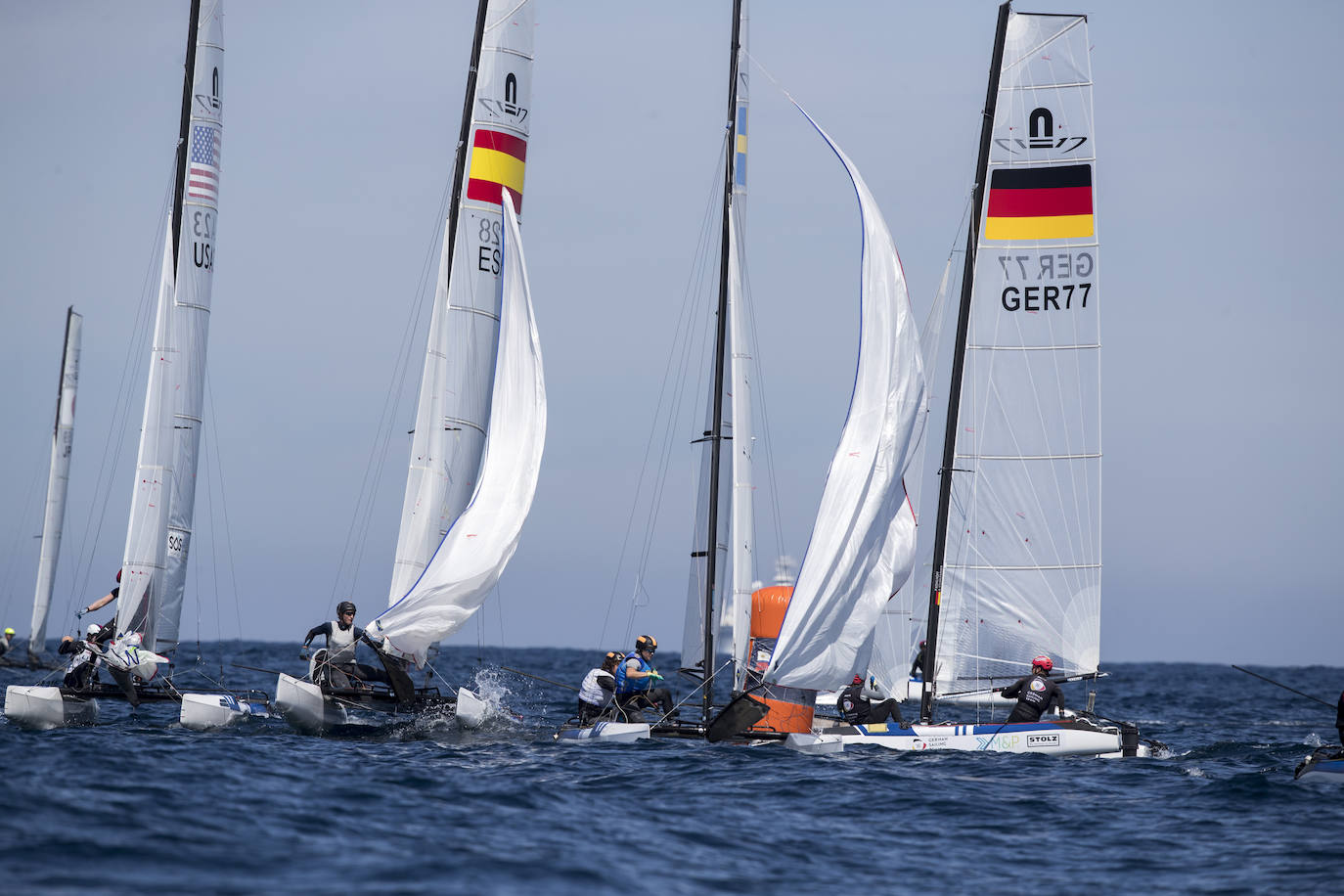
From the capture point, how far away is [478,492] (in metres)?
19.6

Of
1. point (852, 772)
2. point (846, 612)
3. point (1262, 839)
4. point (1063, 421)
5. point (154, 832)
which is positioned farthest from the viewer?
point (1063, 421)

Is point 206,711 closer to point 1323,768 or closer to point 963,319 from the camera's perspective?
point 963,319

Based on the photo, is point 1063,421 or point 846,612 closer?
point 846,612

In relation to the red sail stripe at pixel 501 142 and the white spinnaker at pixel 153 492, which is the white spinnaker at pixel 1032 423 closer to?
the red sail stripe at pixel 501 142

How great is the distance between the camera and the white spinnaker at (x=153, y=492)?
21.1 metres

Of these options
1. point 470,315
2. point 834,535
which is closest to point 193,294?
point 470,315

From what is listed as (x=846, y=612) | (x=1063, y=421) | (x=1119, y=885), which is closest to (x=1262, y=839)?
(x=1119, y=885)

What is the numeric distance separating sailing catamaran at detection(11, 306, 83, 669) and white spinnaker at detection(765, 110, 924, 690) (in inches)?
1121

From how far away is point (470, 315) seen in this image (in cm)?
2186

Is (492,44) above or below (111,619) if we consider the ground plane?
above

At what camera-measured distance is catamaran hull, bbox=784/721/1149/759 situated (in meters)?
18.1

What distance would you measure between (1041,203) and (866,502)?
5281 mm

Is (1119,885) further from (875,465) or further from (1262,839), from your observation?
(875,465)

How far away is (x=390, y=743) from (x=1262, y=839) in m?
10.3
